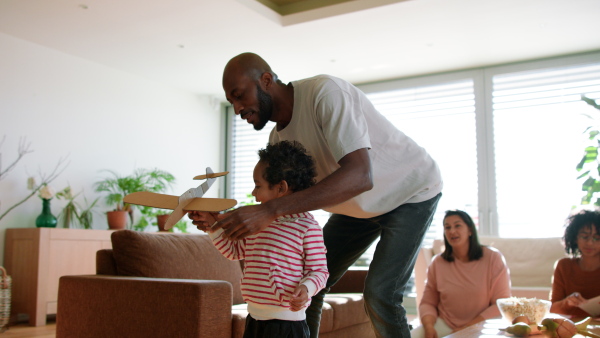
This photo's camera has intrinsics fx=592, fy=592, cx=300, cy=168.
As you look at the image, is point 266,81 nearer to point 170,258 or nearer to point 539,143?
point 170,258

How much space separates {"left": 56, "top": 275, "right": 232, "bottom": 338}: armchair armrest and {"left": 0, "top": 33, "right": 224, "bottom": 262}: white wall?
3057 millimetres

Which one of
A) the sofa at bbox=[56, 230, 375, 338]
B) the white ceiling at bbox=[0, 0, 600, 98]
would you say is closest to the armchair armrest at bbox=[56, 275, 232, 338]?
the sofa at bbox=[56, 230, 375, 338]

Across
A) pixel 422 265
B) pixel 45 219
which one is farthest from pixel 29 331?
pixel 422 265

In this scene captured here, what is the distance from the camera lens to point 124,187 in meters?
5.86

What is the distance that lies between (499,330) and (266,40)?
Answer: 379 cm

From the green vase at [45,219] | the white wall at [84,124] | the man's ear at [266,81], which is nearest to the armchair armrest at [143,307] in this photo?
the man's ear at [266,81]

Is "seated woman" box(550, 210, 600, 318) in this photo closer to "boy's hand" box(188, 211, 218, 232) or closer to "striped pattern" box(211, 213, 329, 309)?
"striped pattern" box(211, 213, 329, 309)

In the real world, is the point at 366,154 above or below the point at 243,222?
above

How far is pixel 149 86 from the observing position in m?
6.66

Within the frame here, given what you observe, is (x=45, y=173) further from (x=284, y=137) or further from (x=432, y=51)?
(x=284, y=137)

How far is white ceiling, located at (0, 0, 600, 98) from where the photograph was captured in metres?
4.64

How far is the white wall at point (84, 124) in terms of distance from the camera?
5.22 m

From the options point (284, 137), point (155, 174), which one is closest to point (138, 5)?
point (155, 174)

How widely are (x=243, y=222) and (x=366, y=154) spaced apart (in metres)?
0.41
